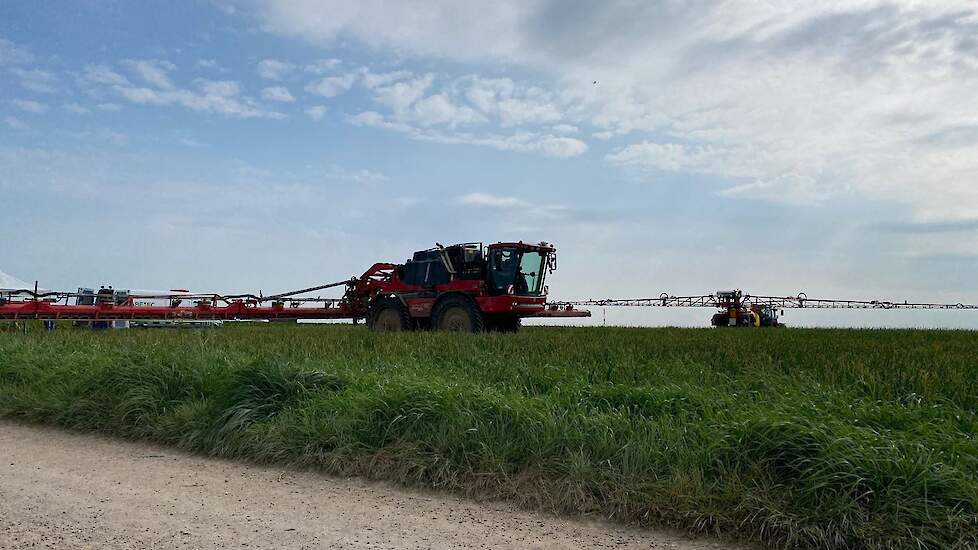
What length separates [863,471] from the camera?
4.79m

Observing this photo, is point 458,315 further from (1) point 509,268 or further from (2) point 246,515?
(2) point 246,515

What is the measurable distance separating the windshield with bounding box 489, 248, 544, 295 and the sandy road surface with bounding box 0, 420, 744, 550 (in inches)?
468

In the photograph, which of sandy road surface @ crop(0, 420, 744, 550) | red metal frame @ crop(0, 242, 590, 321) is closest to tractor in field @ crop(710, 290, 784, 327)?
red metal frame @ crop(0, 242, 590, 321)

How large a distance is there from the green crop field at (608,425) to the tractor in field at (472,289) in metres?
7.60

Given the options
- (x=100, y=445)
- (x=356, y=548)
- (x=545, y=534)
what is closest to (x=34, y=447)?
(x=100, y=445)

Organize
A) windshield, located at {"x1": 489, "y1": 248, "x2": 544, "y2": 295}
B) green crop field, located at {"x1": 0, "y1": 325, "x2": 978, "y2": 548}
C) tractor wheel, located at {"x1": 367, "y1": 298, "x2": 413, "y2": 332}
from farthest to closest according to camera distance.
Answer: tractor wheel, located at {"x1": 367, "y1": 298, "x2": 413, "y2": 332}, windshield, located at {"x1": 489, "y1": 248, "x2": 544, "y2": 295}, green crop field, located at {"x1": 0, "y1": 325, "x2": 978, "y2": 548}

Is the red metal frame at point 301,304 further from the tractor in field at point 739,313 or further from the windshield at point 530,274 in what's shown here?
the tractor in field at point 739,313

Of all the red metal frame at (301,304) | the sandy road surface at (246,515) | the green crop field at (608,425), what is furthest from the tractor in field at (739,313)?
the sandy road surface at (246,515)

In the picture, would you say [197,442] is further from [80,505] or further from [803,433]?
[803,433]

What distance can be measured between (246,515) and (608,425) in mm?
2748

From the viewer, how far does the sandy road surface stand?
4.59 m

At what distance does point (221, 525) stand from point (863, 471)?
4.15 m

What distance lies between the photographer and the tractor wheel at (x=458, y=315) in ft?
58.5

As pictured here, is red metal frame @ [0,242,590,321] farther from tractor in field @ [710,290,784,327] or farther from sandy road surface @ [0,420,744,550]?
tractor in field @ [710,290,784,327]
